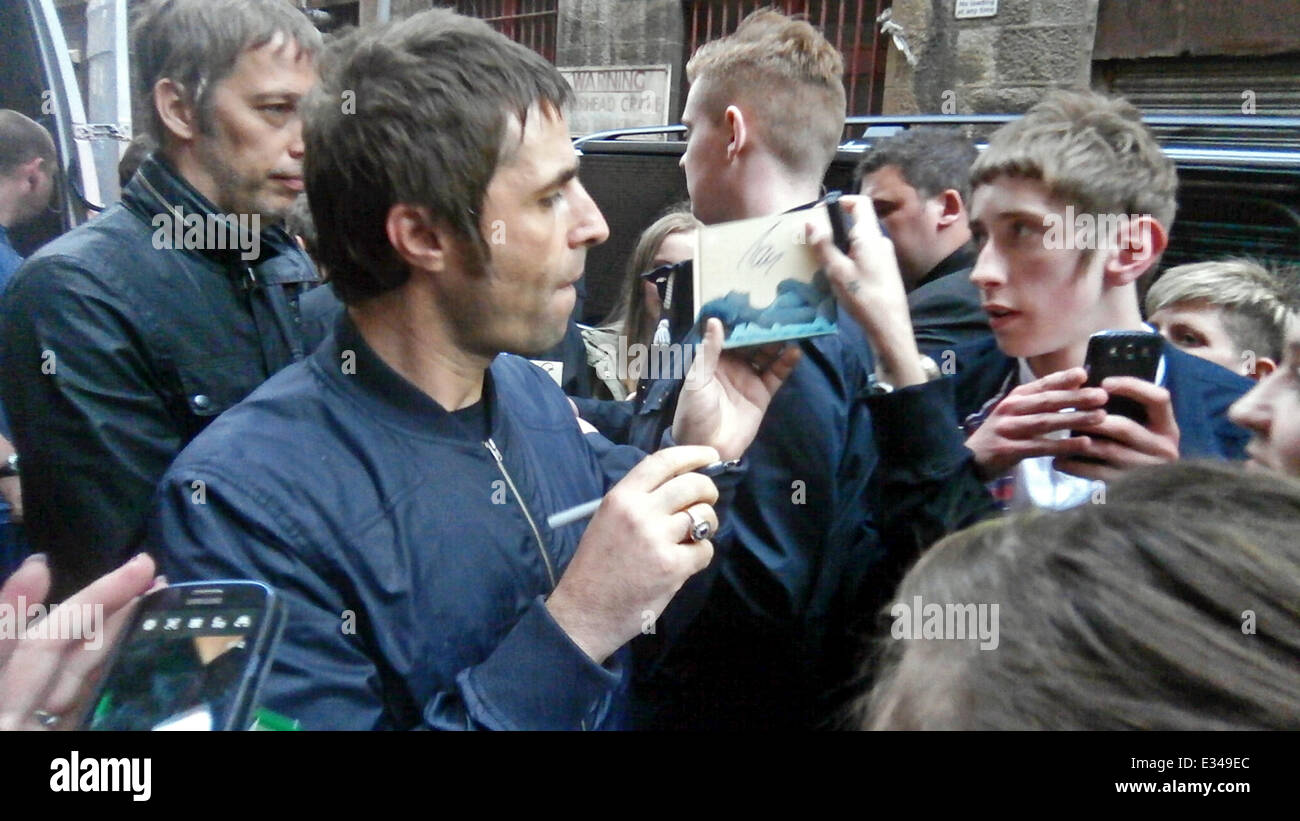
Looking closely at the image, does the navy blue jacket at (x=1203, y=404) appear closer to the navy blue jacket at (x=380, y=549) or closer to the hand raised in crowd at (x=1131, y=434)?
the hand raised in crowd at (x=1131, y=434)

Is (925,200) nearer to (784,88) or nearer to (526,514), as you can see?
(784,88)

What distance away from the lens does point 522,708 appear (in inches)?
42.4

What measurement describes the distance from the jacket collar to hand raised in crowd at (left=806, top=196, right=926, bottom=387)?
43.6 inches

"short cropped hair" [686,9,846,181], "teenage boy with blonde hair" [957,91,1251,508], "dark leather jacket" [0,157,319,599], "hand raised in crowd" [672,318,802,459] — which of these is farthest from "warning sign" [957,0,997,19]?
"dark leather jacket" [0,157,319,599]

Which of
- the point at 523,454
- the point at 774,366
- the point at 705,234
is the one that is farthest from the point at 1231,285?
the point at 523,454

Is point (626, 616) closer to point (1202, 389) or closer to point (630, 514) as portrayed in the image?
point (630, 514)

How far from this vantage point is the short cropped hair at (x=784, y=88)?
6.13ft

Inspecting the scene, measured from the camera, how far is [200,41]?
190 cm

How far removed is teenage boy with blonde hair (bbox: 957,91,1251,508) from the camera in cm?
157

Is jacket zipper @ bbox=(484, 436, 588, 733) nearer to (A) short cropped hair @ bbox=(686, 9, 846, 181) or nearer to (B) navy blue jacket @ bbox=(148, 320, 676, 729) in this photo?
(B) navy blue jacket @ bbox=(148, 320, 676, 729)

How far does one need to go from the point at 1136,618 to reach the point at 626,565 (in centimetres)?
59

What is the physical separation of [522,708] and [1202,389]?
1.19m

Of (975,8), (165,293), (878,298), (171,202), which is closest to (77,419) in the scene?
(165,293)
